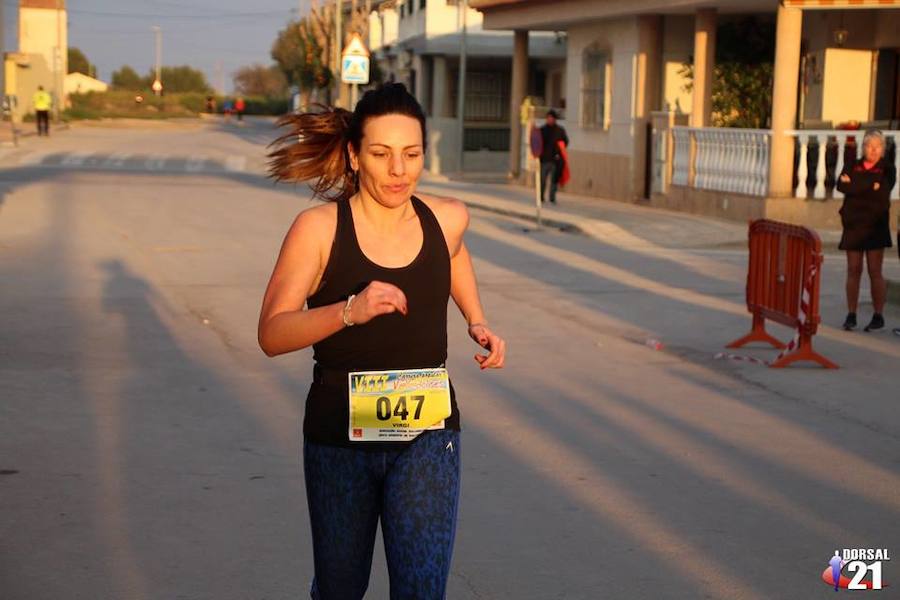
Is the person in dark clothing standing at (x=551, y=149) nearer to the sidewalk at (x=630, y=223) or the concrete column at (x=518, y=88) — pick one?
the sidewalk at (x=630, y=223)

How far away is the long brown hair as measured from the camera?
4082mm

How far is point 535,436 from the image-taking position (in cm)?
853

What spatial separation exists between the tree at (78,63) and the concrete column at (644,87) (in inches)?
5080

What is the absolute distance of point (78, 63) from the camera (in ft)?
504

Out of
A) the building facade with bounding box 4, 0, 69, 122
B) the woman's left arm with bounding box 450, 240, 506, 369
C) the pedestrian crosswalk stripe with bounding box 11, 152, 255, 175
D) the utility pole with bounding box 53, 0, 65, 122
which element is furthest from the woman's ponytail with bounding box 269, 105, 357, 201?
the utility pole with bounding box 53, 0, 65, 122

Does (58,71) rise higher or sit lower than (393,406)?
higher

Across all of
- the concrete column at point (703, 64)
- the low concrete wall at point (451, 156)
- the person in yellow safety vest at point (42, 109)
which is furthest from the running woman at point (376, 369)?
the person in yellow safety vest at point (42, 109)

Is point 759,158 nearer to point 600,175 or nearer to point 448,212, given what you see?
point 600,175

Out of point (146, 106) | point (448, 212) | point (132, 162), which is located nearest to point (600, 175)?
point (132, 162)

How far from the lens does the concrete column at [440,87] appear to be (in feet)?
154

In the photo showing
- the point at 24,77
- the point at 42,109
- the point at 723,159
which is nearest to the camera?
the point at 723,159

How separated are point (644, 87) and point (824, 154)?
6.45m

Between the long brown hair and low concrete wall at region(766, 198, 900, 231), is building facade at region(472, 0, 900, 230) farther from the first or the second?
the long brown hair

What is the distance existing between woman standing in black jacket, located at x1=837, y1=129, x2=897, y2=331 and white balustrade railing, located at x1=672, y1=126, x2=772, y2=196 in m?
10.7
